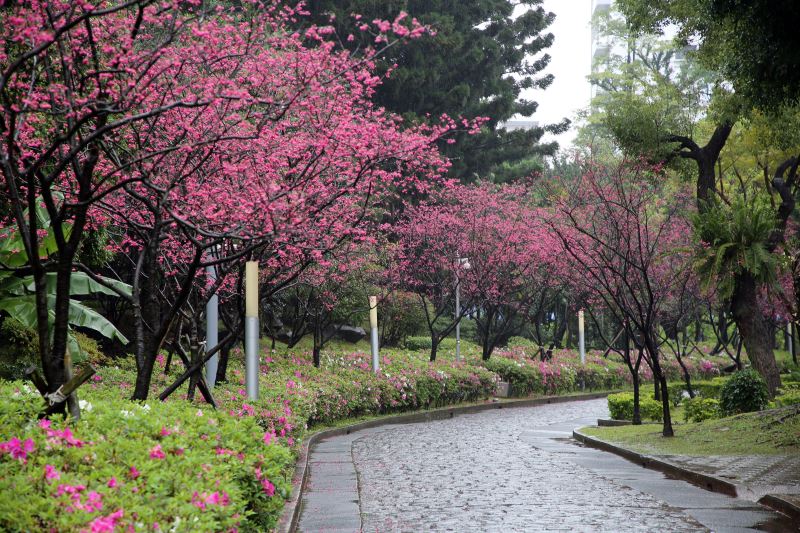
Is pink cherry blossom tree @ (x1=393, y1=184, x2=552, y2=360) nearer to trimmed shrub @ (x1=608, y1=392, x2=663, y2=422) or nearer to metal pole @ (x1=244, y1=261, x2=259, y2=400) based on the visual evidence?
trimmed shrub @ (x1=608, y1=392, x2=663, y2=422)

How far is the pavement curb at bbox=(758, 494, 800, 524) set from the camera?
10.1m

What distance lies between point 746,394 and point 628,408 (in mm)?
4523

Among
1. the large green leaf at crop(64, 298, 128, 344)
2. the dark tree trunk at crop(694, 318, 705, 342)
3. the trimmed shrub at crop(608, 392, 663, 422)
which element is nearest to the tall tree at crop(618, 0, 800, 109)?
the trimmed shrub at crop(608, 392, 663, 422)

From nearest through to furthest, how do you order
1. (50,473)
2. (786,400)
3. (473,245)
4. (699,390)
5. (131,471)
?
(50,473) < (131,471) < (786,400) < (699,390) < (473,245)

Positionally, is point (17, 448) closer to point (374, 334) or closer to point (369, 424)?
point (369, 424)

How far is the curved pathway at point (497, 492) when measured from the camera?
32.0 ft

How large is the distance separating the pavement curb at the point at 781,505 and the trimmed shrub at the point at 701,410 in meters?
11.2

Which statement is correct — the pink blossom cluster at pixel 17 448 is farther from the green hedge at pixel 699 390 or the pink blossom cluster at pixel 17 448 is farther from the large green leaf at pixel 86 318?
the green hedge at pixel 699 390

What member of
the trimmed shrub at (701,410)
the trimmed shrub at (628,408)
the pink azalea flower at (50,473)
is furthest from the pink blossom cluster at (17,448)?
the trimmed shrub at (628,408)

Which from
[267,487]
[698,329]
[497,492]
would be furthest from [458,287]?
[267,487]

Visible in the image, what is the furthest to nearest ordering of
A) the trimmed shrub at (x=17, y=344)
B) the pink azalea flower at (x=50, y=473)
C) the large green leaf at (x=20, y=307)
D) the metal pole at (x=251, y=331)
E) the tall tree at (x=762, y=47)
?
the trimmed shrub at (x=17, y=344) → the large green leaf at (x=20, y=307) → the metal pole at (x=251, y=331) → the tall tree at (x=762, y=47) → the pink azalea flower at (x=50, y=473)

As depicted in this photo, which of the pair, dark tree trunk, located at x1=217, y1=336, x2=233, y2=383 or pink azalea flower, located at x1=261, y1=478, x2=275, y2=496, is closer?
pink azalea flower, located at x1=261, y1=478, x2=275, y2=496

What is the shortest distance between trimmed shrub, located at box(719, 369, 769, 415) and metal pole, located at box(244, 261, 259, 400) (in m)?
11.8

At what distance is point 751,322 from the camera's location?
22.4 m
